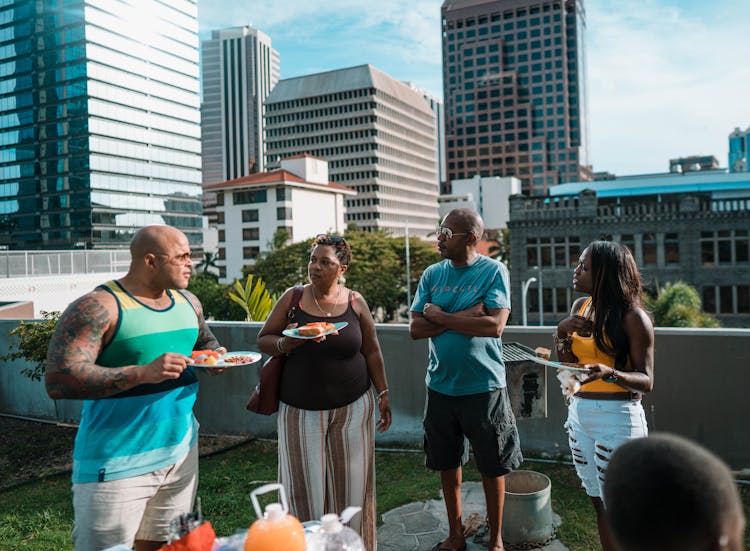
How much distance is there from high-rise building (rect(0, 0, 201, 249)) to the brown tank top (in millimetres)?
112485

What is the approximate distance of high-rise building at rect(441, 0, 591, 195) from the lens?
156250 millimetres

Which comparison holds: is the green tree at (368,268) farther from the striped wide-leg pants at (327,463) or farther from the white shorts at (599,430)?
the white shorts at (599,430)

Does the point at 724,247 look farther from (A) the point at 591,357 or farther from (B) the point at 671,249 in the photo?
(A) the point at 591,357

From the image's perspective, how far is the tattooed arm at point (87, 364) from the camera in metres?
2.51

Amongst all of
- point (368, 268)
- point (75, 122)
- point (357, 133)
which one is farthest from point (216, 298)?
point (357, 133)

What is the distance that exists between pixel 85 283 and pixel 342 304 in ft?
96.6

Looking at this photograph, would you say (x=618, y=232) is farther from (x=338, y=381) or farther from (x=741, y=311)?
(x=338, y=381)

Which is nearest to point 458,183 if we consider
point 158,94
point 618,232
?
point 158,94

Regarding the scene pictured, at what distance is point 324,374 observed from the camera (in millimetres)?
3521

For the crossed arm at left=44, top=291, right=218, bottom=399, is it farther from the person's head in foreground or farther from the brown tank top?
the person's head in foreground

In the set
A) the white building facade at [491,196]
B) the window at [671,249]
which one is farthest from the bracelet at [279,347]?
the white building facade at [491,196]

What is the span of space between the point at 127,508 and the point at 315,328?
1.26 metres

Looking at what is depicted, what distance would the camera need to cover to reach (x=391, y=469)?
5805mm

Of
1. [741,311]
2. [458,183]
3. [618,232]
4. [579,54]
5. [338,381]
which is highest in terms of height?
[579,54]
